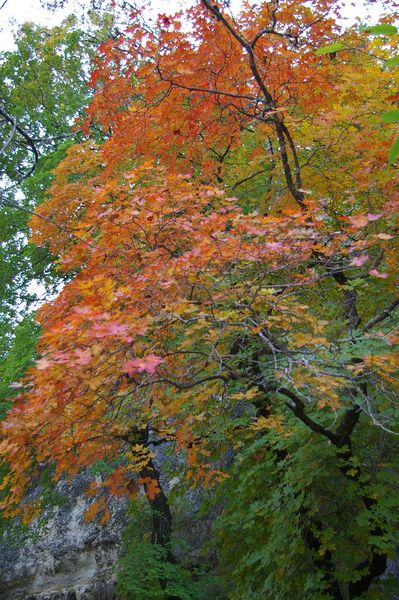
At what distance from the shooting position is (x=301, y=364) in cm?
311

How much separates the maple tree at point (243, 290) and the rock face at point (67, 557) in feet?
20.8

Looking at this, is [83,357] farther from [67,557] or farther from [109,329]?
[67,557]

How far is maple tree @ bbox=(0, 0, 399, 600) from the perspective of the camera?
318 centimetres

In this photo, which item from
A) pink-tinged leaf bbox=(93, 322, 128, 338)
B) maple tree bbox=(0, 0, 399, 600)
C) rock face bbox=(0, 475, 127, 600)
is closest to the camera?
pink-tinged leaf bbox=(93, 322, 128, 338)

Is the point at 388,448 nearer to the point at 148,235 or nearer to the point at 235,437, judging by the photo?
the point at 235,437

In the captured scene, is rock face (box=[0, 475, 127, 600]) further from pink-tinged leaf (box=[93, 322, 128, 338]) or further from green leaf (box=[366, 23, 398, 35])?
green leaf (box=[366, 23, 398, 35])

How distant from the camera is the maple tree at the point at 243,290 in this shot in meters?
3.18

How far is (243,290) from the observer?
11.2 feet

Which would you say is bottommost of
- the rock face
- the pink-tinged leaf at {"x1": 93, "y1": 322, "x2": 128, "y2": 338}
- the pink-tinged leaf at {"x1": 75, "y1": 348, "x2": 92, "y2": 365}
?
the rock face

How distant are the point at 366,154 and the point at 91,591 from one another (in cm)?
942

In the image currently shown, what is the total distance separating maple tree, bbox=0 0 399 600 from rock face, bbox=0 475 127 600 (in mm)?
6332

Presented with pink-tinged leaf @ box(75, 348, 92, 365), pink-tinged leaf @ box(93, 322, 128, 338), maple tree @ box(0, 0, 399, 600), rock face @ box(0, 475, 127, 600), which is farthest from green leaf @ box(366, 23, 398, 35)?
rock face @ box(0, 475, 127, 600)

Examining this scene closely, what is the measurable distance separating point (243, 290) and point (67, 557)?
9.97 m

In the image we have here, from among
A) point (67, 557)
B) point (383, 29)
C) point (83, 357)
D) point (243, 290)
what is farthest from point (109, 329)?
point (67, 557)
